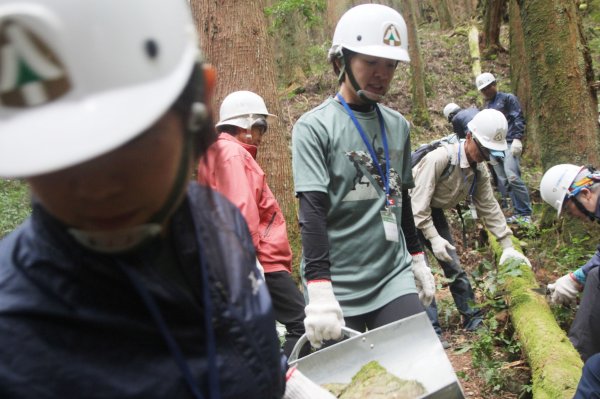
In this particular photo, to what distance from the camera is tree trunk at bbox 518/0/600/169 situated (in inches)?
226

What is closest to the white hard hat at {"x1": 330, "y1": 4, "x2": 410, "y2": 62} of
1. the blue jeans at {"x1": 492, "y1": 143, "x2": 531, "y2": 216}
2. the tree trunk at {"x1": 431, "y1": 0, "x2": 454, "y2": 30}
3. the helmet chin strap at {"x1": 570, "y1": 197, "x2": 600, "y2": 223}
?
the helmet chin strap at {"x1": 570, "y1": 197, "x2": 600, "y2": 223}

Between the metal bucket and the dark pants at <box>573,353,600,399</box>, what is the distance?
3.87ft

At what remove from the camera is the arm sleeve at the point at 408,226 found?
3.52 meters

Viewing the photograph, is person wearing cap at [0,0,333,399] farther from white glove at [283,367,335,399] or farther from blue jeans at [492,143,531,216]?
blue jeans at [492,143,531,216]

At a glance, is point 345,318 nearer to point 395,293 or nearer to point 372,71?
point 395,293

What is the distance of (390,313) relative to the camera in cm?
312

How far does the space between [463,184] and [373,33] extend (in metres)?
2.65

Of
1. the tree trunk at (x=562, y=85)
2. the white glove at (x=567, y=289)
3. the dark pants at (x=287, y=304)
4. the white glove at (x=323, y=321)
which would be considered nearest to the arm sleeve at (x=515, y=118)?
the tree trunk at (x=562, y=85)

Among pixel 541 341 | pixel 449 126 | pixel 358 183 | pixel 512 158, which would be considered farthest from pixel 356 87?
pixel 449 126

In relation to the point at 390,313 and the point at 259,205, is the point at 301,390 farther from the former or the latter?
the point at 259,205

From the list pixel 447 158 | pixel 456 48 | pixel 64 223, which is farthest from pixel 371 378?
pixel 456 48

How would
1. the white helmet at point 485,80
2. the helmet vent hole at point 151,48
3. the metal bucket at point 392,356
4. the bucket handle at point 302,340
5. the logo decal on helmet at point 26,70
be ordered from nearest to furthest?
the logo decal on helmet at point 26,70
the helmet vent hole at point 151,48
the metal bucket at point 392,356
the bucket handle at point 302,340
the white helmet at point 485,80

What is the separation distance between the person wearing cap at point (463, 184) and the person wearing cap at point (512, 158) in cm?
267

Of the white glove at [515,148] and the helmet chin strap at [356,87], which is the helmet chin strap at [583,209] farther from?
Answer: the white glove at [515,148]
